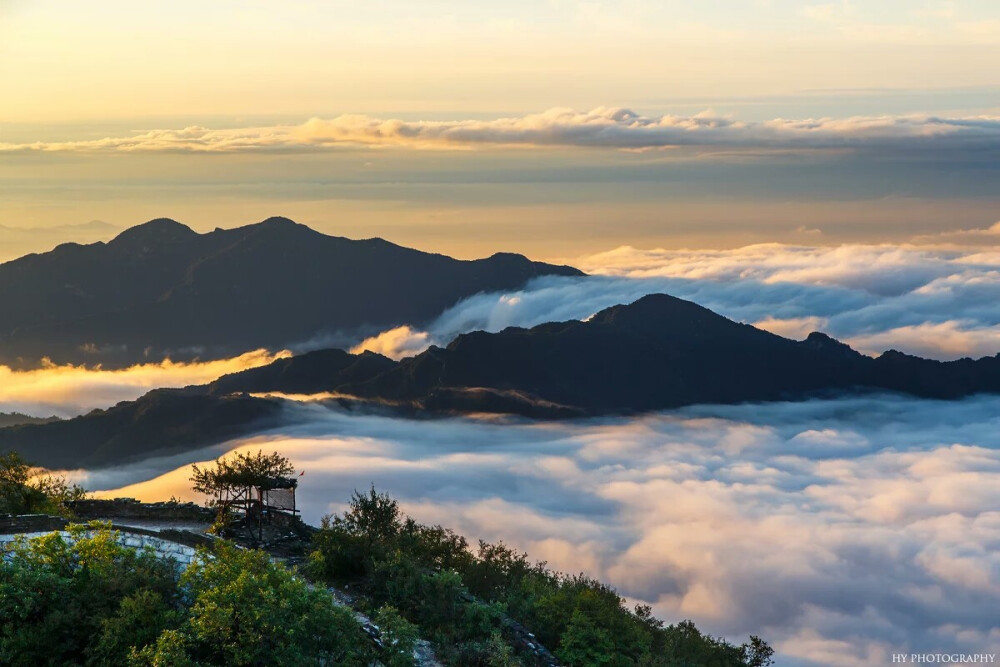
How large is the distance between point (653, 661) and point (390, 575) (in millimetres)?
9632

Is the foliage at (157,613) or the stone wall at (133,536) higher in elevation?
the stone wall at (133,536)

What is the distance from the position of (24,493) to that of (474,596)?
1762 cm

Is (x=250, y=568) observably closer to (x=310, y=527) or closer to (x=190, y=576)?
(x=190, y=576)

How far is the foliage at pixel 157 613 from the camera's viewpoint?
1107 inches

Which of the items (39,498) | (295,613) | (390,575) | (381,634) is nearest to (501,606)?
(390,575)

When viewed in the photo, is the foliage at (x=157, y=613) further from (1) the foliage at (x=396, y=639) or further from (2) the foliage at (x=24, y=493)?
(2) the foliage at (x=24, y=493)

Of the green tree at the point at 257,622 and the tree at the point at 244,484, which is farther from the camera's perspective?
the tree at the point at 244,484

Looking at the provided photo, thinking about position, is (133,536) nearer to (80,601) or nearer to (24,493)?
(80,601)

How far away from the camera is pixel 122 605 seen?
28812 mm

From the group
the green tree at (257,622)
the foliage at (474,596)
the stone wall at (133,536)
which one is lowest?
the foliage at (474,596)

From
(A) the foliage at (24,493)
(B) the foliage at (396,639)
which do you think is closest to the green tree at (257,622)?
(B) the foliage at (396,639)

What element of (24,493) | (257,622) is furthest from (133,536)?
(24,493)

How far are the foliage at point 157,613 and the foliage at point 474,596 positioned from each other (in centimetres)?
584

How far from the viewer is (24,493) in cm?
4378
